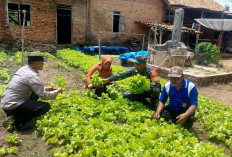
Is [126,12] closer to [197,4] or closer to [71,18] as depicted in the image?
[71,18]

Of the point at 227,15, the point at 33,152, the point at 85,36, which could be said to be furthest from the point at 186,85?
the point at 227,15

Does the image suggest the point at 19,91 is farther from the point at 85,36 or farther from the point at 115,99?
the point at 85,36

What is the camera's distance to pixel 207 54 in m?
12.8

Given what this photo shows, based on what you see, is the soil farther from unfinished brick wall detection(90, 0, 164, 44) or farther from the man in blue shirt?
unfinished brick wall detection(90, 0, 164, 44)

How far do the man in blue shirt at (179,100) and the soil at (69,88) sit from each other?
56cm

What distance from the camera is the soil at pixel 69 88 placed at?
3.56 meters

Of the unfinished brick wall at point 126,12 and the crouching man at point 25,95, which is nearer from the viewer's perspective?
the crouching man at point 25,95

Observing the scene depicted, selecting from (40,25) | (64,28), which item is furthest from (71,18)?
(64,28)

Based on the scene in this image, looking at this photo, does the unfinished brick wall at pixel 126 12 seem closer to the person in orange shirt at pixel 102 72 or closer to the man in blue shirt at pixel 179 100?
the person in orange shirt at pixel 102 72

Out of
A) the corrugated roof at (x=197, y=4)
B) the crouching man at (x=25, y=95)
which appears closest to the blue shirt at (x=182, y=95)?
the crouching man at (x=25, y=95)

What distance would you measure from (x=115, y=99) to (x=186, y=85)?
192cm

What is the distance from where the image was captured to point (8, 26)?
40.7 feet

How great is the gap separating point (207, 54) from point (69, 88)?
953 cm

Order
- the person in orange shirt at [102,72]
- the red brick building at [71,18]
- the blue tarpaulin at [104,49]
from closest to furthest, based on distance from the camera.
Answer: the person in orange shirt at [102,72] < the red brick building at [71,18] < the blue tarpaulin at [104,49]
